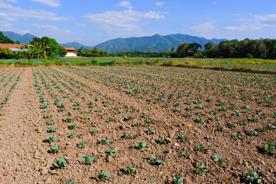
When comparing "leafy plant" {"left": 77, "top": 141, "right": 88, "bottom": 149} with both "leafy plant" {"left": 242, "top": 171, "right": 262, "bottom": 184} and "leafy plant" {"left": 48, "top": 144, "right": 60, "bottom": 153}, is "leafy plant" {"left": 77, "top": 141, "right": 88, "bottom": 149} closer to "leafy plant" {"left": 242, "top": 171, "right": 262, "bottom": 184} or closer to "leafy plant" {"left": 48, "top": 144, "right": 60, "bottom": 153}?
"leafy plant" {"left": 48, "top": 144, "right": 60, "bottom": 153}

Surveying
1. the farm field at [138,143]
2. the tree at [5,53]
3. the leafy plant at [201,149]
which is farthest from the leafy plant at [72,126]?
the tree at [5,53]

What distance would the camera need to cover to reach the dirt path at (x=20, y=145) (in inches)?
258

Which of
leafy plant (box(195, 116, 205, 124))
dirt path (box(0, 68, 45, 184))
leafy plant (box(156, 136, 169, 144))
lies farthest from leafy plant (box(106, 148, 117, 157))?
leafy plant (box(195, 116, 205, 124))

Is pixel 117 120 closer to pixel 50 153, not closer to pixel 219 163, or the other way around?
pixel 50 153

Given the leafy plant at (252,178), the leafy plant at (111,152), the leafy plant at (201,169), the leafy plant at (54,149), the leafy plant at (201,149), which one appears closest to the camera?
the leafy plant at (252,178)

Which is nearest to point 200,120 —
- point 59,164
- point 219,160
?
point 219,160

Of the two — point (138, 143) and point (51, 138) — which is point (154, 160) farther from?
point (51, 138)

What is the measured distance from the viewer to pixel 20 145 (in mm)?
8383

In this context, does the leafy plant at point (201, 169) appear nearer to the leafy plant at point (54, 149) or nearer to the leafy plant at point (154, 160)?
the leafy plant at point (154, 160)

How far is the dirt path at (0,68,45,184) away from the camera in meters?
6.55

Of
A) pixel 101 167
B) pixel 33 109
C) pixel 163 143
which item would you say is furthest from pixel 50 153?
pixel 33 109

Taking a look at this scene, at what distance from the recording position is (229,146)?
26.3 feet

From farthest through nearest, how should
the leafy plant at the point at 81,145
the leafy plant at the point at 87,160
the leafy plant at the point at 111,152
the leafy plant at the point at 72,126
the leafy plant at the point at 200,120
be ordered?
the leafy plant at the point at 200,120, the leafy plant at the point at 72,126, the leafy plant at the point at 81,145, the leafy plant at the point at 111,152, the leafy plant at the point at 87,160

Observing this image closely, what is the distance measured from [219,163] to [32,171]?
4202 millimetres
